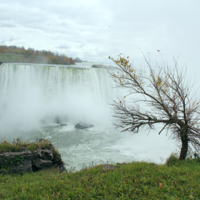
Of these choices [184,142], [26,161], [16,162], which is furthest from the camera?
[184,142]

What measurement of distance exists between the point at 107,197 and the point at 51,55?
2813 cm

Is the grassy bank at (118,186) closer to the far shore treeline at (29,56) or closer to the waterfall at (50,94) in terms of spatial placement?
the waterfall at (50,94)

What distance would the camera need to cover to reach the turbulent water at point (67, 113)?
1009cm

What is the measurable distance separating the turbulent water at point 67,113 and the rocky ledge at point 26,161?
2.86 m

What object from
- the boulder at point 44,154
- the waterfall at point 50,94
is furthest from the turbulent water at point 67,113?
the boulder at point 44,154

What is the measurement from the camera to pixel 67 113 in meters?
17.2

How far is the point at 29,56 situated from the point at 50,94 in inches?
462

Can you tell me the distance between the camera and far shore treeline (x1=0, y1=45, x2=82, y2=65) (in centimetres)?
2380

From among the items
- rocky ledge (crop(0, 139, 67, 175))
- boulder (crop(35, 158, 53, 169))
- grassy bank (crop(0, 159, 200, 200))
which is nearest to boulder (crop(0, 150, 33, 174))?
rocky ledge (crop(0, 139, 67, 175))

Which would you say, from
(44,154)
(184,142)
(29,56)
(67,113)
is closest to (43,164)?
(44,154)

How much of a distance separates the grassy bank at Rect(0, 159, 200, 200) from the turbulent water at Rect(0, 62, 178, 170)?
14.8ft

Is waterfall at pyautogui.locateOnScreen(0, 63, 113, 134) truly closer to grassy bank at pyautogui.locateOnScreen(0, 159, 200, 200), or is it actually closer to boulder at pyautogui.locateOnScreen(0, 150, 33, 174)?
boulder at pyautogui.locateOnScreen(0, 150, 33, 174)

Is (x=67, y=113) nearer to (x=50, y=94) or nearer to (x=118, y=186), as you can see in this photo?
(x=50, y=94)

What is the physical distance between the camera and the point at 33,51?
89.7 feet
